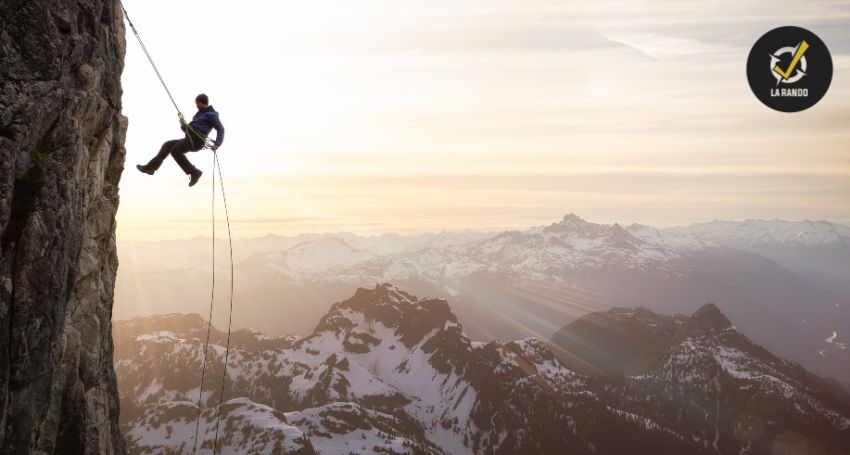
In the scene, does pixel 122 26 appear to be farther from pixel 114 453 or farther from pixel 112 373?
pixel 114 453

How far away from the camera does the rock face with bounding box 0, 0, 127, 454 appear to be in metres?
16.5

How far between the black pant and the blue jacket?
71cm

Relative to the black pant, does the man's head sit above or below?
above

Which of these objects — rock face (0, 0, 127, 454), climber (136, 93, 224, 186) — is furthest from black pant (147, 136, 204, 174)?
rock face (0, 0, 127, 454)

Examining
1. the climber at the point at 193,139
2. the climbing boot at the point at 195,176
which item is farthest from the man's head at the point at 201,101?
the climbing boot at the point at 195,176

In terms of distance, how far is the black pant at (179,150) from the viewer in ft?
88.6

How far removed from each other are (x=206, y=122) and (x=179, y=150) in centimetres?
181

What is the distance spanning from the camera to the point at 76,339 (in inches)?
896

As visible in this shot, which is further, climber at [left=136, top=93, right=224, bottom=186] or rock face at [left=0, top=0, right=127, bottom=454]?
climber at [left=136, top=93, right=224, bottom=186]

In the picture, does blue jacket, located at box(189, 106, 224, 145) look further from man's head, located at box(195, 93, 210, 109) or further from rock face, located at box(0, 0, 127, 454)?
rock face, located at box(0, 0, 127, 454)

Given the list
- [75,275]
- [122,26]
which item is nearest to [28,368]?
[75,275]

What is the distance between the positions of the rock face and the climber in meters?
2.56

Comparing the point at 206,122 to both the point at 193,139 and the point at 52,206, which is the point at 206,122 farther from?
the point at 52,206

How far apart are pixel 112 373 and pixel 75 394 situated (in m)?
5.65
